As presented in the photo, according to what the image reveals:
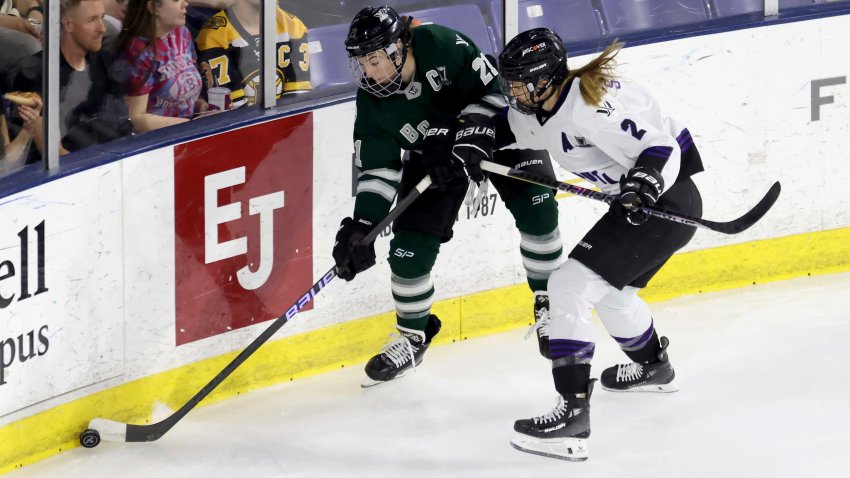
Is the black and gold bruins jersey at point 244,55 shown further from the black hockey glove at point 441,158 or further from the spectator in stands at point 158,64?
the black hockey glove at point 441,158

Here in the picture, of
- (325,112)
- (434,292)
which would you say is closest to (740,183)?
(434,292)

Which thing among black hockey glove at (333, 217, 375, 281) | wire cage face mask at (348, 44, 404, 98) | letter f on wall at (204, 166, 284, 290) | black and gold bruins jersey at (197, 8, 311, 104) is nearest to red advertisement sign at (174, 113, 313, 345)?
letter f on wall at (204, 166, 284, 290)

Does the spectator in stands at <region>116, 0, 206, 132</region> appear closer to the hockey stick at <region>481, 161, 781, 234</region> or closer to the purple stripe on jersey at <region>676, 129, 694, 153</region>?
the hockey stick at <region>481, 161, 781, 234</region>

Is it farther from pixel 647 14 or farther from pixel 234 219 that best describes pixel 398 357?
pixel 647 14

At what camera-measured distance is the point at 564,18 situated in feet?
14.5

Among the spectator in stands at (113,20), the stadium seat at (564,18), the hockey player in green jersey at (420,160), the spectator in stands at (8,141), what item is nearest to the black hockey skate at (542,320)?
the hockey player in green jersey at (420,160)

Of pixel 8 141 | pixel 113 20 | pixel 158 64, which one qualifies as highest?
pixel 113 20

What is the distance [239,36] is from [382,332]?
97cm

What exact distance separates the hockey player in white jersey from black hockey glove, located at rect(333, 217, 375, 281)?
1.58 feet

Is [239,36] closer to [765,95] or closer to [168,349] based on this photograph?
[168,349]

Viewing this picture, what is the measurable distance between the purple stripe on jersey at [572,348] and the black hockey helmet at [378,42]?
768 mm

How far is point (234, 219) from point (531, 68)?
3.19 feet

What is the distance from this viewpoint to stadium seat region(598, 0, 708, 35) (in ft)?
14.7

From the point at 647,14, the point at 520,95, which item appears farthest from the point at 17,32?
the point at 647,14
